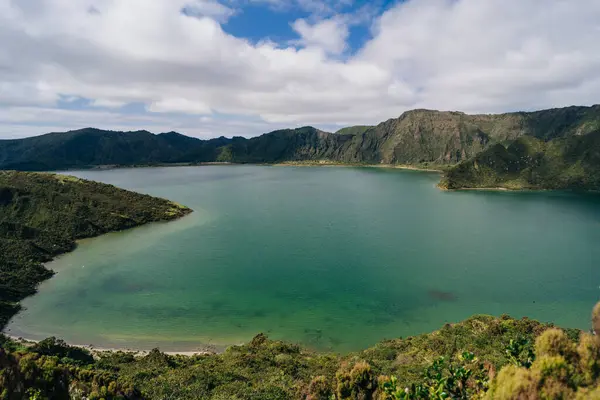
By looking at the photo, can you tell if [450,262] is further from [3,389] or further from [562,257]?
[3,389]


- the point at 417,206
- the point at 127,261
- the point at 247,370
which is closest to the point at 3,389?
the point at 247,370

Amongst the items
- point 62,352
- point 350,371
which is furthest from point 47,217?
point 350,371

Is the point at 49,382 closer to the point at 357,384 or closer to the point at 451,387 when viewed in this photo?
the point at 357,384

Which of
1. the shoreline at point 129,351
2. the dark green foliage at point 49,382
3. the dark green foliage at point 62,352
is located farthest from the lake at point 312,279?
the dark green foliage at point 49,382

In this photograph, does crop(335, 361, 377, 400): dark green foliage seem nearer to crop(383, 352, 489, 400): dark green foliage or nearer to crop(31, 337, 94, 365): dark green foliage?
crop(383, 352, 489, 400): dark green foliage

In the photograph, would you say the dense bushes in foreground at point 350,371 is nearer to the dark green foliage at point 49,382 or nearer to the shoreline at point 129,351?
the dark green foliage at point 49,382

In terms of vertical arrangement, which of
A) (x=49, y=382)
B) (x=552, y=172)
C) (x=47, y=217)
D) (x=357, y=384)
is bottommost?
(x=47, y=217)
